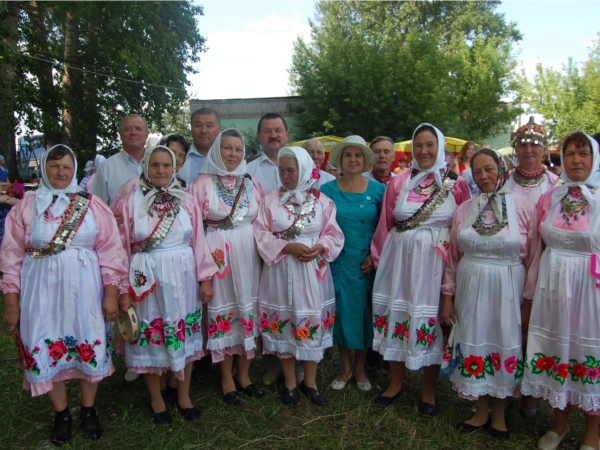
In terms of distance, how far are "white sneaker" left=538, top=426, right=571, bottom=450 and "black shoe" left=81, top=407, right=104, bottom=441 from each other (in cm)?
293

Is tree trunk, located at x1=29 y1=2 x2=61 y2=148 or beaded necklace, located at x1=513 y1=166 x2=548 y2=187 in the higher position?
tree trunk, located at x1=29 y1=2 x2=61 y2=148

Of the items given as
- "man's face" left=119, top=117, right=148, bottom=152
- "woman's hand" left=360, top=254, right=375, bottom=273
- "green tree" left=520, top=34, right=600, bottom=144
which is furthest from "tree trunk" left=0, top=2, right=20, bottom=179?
"green tree" left=520, top=34, right=600, bottom=144

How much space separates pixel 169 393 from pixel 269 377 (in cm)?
83

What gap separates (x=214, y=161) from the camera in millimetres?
3475

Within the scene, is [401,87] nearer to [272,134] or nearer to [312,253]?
[272,134]

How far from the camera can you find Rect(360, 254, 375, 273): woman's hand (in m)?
3.63

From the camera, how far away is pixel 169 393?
11.9ft

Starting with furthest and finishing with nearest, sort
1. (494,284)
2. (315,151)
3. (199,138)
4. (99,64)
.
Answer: (99,64), (315,151), (199,138), (494,284)

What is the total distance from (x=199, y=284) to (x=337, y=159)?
1567 millimetres

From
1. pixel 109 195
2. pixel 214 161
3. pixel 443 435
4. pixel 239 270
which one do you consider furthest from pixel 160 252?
pixel 443 435

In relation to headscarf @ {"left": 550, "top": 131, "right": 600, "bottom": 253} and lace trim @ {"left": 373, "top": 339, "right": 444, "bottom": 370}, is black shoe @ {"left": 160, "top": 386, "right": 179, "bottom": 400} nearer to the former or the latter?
lace trim @ {"left": 373, "top": 339, "right": 444, "bottom": 370}

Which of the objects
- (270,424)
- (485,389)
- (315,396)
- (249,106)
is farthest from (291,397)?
(249,106)

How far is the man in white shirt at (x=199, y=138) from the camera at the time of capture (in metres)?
4.02

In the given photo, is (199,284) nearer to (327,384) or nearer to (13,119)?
(327,384)
